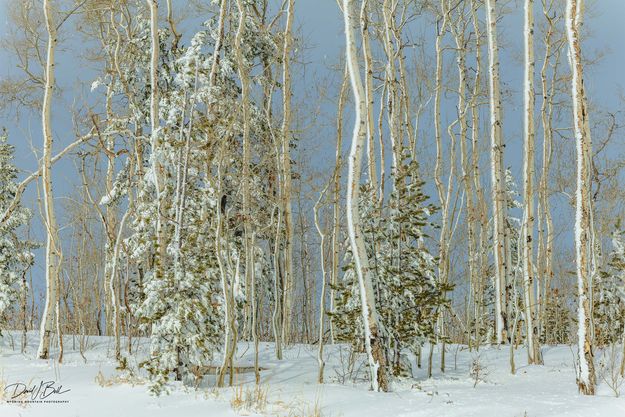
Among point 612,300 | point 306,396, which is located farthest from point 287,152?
point 612,300

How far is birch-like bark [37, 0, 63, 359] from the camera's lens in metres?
11.5

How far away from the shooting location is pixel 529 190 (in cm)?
1082

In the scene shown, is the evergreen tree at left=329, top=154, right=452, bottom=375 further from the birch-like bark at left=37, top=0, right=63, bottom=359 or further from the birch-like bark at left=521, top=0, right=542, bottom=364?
the birch-like bark at left=37, top=0, right=63, bottom=359

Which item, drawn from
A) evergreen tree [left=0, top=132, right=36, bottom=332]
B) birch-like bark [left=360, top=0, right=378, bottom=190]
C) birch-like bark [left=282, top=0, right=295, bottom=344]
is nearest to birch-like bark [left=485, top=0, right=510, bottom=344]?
birch-like bark [left=360, top=0, right=378, bottom=190]

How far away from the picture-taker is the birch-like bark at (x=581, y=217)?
718 centimetres

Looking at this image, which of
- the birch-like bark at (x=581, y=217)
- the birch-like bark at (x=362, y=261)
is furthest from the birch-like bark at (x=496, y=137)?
the birch-like bark at (x=362, y=261)

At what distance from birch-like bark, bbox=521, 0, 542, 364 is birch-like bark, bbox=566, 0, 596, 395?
10.6ft

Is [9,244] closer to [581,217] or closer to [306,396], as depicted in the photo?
[306,396]

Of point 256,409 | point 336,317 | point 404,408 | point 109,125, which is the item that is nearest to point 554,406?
point 404,408

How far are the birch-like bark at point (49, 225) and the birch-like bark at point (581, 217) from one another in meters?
9.49

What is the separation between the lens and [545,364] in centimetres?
1139

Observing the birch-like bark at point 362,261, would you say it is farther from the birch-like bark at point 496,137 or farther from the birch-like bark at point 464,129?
the birch-like bark at point 464,129

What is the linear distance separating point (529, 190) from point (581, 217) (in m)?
3.47
